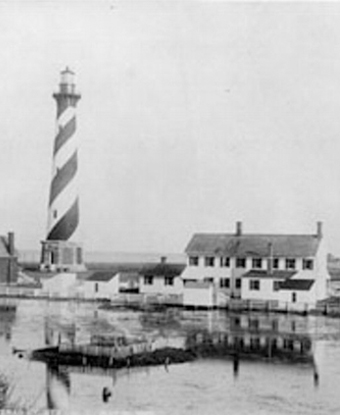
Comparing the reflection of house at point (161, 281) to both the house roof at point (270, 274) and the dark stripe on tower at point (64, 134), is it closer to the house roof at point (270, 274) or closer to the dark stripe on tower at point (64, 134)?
the house roof at point (270, 274)

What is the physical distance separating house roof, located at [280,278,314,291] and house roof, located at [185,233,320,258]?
1638mm

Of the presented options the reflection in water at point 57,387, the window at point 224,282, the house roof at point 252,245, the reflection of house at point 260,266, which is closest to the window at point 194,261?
the reflection of house at point 260,266

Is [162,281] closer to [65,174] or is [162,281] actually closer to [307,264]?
[65,174]

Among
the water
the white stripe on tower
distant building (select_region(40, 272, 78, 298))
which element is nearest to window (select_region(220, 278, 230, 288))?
distant building (select_region(40, 272, 78, 298))

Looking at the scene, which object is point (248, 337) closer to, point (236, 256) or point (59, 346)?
point (59, 346)

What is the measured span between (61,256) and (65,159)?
4.49 meters

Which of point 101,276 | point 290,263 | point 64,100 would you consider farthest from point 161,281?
point 64,100

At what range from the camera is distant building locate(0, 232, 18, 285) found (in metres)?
39.6

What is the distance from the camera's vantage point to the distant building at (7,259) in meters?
39.6

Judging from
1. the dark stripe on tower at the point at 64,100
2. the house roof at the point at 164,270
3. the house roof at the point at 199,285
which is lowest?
the house roof at the point at 199,285

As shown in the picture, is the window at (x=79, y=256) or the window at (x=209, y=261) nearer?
the window at (x=209, y=261)

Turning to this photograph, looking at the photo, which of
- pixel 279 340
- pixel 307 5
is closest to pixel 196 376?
pixel 279 340

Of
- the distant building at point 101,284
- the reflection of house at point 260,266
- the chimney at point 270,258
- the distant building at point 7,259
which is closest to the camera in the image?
the reflection of house at point 260,266

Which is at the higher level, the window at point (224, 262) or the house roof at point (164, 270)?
the window at point (224, 262)
